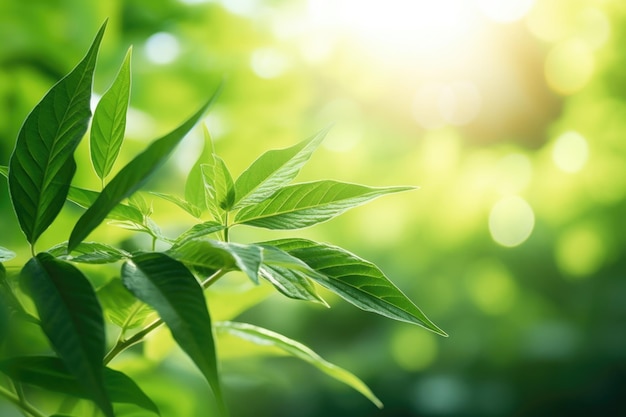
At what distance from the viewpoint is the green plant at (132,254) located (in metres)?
0.14

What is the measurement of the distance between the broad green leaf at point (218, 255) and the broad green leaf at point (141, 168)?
0.02m

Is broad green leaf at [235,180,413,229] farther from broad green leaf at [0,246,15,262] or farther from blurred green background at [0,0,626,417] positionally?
blurred green background at [0,0,626,417]

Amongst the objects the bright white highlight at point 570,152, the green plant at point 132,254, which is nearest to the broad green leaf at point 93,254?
the green plant at point 132,254

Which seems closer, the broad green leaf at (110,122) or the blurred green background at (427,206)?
the broad green leaf at (110,122)

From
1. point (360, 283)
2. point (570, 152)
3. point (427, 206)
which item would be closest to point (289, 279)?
point (360, 283)

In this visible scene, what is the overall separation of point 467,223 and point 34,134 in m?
1.16

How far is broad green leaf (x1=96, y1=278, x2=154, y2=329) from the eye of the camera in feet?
0.65

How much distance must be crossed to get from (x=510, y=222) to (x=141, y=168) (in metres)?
1.22

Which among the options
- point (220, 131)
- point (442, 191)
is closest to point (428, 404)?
point (442, 191)

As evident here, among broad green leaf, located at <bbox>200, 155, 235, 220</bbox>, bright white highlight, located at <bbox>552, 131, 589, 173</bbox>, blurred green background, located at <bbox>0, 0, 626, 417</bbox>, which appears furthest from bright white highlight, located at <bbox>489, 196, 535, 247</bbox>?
broad green leaf, located at <bbox>200, 155, 235, 220</bbox>

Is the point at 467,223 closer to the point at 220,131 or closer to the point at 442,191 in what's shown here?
the point at 442,191

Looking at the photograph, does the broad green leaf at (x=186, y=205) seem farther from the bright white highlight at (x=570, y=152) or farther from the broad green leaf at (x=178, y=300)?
the bright white highlight at (x=570, y=152)

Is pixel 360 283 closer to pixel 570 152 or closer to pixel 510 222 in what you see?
pixel 510 222

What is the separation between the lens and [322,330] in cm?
125
